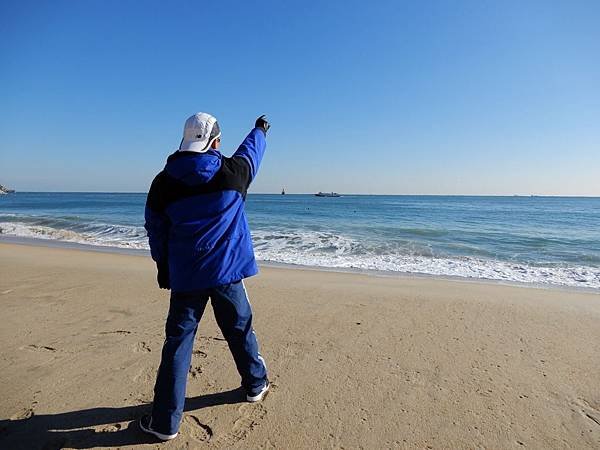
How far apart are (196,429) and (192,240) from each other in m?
1.20

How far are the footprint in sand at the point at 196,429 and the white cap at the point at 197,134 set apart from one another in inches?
67.8

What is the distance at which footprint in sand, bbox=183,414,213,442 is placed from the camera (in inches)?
86.0

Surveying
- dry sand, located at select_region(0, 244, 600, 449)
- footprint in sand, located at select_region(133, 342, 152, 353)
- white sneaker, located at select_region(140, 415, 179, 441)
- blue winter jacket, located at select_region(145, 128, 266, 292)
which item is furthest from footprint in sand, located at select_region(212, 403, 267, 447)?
footprint in sand, located at select_region(133, 342, 152, 353)

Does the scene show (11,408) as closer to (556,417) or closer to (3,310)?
(3,310)

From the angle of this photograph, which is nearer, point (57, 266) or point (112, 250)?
point (57, 266)

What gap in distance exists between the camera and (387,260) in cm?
998

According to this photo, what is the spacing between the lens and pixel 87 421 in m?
2.33

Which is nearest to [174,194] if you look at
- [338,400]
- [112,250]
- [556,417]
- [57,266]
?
[338,400]

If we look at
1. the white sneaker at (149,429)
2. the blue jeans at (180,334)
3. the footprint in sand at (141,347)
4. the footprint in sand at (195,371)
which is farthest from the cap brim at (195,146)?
the footprint in sand at (141,347)

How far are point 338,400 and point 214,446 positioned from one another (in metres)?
0.91

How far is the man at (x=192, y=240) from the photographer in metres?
2.10

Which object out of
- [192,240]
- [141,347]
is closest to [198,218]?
[192,240]

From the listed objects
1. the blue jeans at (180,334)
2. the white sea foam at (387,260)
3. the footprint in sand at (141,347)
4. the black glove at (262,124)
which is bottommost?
the white sea foam at (387,260)

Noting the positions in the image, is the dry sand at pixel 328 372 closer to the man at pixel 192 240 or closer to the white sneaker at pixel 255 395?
the white sneaker at pixel 255 395
